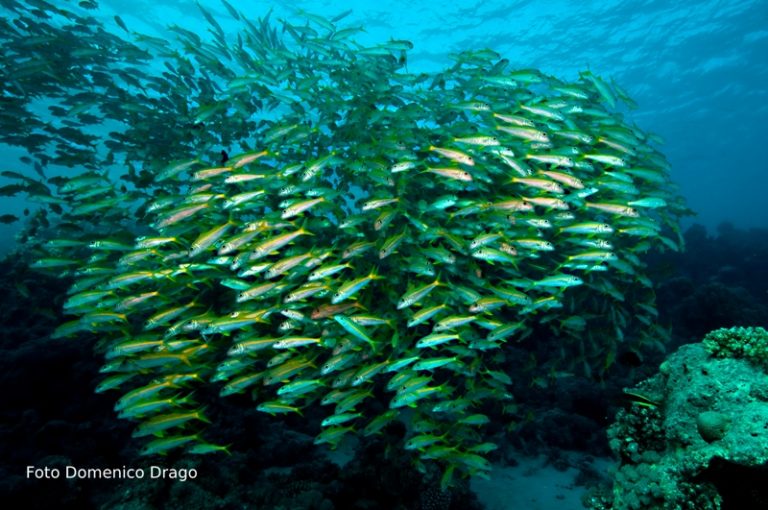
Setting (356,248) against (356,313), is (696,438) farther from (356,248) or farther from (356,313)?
(356,248)

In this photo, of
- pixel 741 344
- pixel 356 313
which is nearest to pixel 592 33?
pixel 741 344

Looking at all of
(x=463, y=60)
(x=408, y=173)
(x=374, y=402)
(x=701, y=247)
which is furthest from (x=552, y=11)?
(x=374, y=402)

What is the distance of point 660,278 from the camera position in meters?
8.80

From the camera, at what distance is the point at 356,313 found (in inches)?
212

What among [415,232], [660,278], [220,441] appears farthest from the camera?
[660,278]

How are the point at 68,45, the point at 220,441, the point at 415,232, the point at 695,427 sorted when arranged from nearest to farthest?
the point at 695,427 < the point at 415,232 < the point at 220,441 < the point at 68,45

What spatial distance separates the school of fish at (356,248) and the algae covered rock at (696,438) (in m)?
1.67

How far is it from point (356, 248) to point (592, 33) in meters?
26.1

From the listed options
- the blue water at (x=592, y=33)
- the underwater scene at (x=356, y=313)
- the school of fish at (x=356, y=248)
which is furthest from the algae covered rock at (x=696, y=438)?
the blue water at (x=592, y=33)

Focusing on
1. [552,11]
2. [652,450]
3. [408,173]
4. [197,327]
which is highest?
[552,11]

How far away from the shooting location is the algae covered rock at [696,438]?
309 centimetres

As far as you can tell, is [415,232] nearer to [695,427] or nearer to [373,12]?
[695,427]

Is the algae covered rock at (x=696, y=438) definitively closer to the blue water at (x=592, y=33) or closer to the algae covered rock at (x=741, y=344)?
the algae covered rock at (x=741, y=344)

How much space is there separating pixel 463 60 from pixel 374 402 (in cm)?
710
